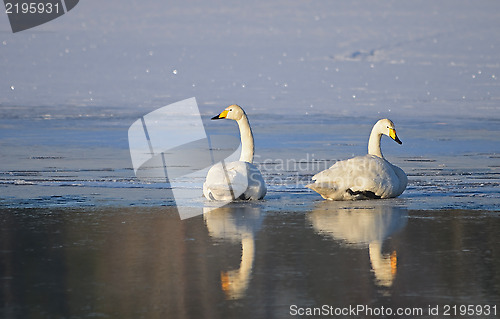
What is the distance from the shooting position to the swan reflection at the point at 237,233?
5.48m

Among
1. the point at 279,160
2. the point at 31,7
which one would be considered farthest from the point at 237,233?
the point at 31,7

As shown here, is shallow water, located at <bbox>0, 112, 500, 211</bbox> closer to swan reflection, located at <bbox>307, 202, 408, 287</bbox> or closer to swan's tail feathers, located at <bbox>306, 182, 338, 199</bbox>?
swan's tail feathers, located at <bbox>306, 182, 338, 199</bbox>

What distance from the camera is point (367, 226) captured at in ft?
25.2

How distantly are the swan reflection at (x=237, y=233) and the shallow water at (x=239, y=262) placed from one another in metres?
0.01

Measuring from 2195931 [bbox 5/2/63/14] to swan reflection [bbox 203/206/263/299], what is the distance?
49306 millimetres

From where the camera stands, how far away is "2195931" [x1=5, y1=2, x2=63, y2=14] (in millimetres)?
56619

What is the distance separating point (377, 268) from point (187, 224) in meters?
2.39

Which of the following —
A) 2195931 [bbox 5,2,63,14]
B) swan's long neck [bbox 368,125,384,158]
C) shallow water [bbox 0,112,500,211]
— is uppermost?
2195931 [bbox 5,2,63,14]

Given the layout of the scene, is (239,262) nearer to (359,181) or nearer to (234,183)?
(234,183)

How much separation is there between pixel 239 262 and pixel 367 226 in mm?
Result: 1902

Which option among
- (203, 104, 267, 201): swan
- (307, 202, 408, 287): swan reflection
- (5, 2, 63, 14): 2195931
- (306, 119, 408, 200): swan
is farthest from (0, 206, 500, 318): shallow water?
(5, 2, 63, 14): 2195931

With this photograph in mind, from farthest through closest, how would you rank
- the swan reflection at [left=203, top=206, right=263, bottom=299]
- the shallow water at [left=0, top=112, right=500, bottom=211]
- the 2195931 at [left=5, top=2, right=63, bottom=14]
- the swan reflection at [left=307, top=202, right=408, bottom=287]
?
the 2195931 at [left=5, top=2, right=63, bottom=14], the shallow water at [left=0, top=112, right=500, bottom=211], the swan reflection at [left=307, top=202, right=408, bottom=287], the swan reflection at [left=203, top=206, right=263, bottom=299]

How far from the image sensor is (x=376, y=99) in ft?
96.8

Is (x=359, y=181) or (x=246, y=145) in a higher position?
(x=246, y=145)
